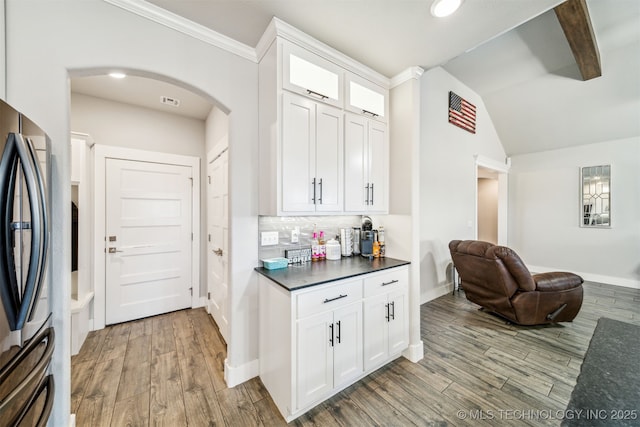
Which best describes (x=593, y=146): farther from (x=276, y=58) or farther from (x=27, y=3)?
(x=27, y=3)

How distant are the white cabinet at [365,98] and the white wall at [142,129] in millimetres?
2532

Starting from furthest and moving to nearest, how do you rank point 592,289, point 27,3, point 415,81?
1. point 592,289
2. point 415,81
3. point 27,3

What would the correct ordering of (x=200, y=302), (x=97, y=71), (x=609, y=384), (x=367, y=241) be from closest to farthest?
(x=609, y=384) < (x=97, y=71) < (x=367, y=241) < (x=200, y=302)

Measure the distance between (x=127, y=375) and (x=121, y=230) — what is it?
179 cm

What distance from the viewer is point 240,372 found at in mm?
2025

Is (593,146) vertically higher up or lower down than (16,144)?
higher up

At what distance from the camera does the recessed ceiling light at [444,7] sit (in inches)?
62.7

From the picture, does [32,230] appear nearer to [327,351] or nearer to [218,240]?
[327,351]

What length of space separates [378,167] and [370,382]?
194cm

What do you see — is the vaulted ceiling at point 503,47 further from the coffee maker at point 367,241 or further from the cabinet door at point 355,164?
the coffee maker at point 367,241

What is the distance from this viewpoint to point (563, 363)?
225 centimetres

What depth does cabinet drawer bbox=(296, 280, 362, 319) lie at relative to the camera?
1641 millimetres

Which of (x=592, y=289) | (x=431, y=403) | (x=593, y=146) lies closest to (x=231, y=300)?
(x=431, y=403)

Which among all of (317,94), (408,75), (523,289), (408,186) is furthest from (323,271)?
(523,289)
